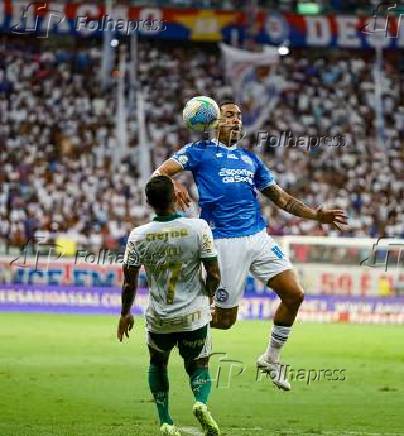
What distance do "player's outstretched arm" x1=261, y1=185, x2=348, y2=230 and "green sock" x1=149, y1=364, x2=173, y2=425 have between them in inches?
104

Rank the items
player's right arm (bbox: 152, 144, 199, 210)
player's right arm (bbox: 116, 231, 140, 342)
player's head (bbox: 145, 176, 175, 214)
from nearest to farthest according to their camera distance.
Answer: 1. player's head (bbox: 145, 176, 175, 214)
2. player's right arm (bbox: 116, 231, 140, 342)
3. player's right arm (bbox: 152, 144, 199, 210)

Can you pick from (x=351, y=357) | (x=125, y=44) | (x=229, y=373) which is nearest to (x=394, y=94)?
(x=125, y=44)

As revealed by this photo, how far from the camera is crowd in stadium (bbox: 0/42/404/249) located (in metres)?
31.1

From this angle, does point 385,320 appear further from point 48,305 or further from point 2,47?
point 2,47

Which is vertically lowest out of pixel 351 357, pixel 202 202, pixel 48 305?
pixel 48 305

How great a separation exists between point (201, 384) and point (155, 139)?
2744cm

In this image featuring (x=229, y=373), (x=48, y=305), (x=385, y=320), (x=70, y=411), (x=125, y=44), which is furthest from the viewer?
(x=125, y=44)

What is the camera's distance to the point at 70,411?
34.9 ft

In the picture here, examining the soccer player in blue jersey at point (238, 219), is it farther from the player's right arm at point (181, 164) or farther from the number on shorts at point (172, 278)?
the number on shorts at point (172, 278)

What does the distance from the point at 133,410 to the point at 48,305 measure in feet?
48.2

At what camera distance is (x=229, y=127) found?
11055 millimetres

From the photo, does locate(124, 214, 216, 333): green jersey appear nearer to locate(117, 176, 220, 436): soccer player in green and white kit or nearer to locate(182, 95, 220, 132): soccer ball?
locate(117, 176, 220, 436): soccer player in green and white kit

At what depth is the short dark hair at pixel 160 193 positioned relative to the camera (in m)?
8.50

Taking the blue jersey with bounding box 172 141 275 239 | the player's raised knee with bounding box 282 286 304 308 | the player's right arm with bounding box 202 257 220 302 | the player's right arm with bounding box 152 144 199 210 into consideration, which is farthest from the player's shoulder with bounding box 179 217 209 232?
the player's raised knee with bounding box 282 286 304 308
